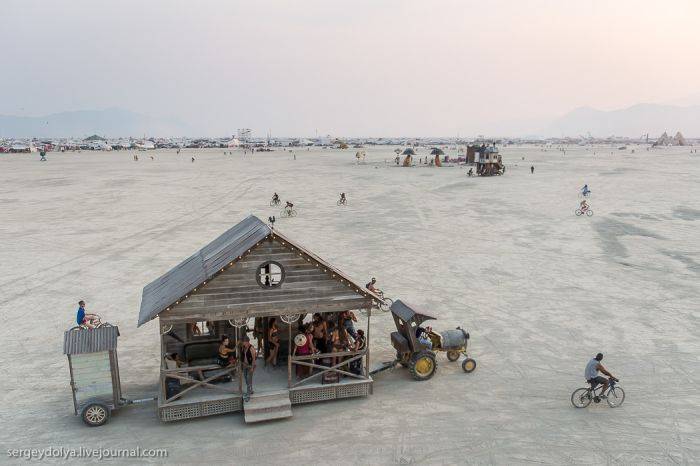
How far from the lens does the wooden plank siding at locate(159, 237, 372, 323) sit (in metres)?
10.5

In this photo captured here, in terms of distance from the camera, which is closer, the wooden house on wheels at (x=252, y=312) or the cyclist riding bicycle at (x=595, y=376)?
the wooden house on wheels at (x=252, y=312)

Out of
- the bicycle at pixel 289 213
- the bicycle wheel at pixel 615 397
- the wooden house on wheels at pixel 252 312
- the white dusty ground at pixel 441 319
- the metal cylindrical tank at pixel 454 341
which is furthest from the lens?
the bicycle at pixel 289 213

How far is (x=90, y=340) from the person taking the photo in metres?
10.6

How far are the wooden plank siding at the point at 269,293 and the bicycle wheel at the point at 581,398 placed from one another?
554 centimetres

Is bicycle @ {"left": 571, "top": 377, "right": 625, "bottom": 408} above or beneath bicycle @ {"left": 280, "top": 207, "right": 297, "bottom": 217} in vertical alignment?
beneath

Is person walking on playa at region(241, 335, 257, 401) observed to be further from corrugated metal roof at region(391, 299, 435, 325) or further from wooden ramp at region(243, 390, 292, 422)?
corrugated metal roof at region(391, 299, 435, 325)

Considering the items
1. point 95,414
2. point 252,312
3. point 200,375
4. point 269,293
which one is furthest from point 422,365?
point 95,414

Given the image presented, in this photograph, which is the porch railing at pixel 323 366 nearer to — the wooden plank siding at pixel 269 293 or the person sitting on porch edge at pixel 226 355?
the wooden plank siding at pixel 269 293

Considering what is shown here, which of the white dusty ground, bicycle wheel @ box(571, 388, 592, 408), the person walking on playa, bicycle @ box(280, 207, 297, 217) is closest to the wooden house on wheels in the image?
the person walking on playa

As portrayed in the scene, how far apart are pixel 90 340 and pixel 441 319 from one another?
434 inches

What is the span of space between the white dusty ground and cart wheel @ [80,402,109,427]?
9.5 inches

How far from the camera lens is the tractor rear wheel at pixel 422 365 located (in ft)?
41.4

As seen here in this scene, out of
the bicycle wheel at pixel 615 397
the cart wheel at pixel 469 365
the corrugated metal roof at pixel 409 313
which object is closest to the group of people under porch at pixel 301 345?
the corrugated metal roof at pixel 409 313

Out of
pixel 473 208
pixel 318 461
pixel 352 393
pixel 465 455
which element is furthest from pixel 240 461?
pixel 473 208
